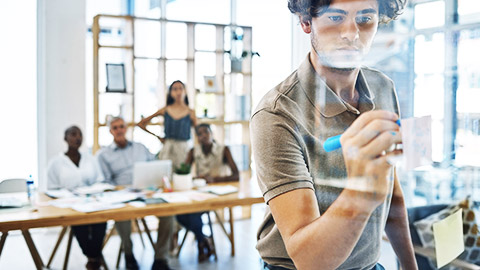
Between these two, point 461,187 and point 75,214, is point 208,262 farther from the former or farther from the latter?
point 461,187

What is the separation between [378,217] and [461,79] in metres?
0.12

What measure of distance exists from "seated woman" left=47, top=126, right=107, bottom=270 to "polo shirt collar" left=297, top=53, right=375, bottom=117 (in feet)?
5.39

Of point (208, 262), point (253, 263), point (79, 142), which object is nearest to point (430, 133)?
point (253, 263)

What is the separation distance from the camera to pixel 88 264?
1826 mm

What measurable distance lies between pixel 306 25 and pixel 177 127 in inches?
98.0

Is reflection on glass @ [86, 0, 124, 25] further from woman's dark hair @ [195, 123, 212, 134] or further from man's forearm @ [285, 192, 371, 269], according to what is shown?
man's forearm @ [285, 192, 371, 269]

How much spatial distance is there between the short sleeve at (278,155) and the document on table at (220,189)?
1.76 meters

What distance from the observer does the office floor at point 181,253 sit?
0.72 m

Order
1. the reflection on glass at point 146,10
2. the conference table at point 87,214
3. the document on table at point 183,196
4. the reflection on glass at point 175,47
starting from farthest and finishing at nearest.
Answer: the reflection on glass at point 175,47 < the reflection on glass at point 146,10 < the document on table at point 183,196 < the conference table at point 87,214

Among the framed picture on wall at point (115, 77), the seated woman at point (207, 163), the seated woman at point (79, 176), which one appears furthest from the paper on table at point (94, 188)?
the framed picture on wall at point (115, 77)

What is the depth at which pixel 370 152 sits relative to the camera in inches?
12.3

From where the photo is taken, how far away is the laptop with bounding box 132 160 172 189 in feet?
7.71

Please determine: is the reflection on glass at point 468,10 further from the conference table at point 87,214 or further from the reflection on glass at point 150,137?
the reflection on glass at point 150,137

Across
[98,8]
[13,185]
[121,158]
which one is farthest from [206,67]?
[13,185]
